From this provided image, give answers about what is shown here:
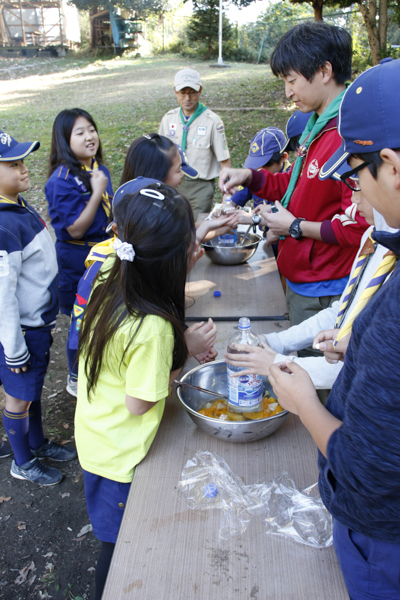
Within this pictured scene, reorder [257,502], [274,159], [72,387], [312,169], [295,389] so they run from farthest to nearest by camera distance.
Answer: [274,159]
[72,387]
[312,169]
[257,502]
[295,389]

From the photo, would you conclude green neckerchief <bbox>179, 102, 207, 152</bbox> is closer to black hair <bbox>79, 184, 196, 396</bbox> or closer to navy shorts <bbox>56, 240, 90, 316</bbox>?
navy shorts <bbox>56, 240, 90, 316</bbox>

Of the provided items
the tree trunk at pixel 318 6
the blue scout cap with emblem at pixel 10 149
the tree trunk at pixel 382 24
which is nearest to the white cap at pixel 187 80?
the blue scout cap with emblem at pixel 10 149

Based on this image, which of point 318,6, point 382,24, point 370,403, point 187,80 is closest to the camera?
point 370,403

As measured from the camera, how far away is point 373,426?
751 millimetres

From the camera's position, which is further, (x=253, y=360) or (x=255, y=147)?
(x=255, y=147)

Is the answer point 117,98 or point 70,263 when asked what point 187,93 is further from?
point 117,98

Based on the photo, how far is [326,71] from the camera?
2.09m


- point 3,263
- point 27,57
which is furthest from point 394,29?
point 3,263

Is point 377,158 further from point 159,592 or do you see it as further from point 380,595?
point 159,592

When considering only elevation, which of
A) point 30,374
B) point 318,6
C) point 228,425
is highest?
point 318,6

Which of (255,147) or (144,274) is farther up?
(255,147)

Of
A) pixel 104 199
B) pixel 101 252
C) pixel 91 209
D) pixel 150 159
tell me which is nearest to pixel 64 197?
pixel 91 209

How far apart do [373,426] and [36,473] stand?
8.20 feet

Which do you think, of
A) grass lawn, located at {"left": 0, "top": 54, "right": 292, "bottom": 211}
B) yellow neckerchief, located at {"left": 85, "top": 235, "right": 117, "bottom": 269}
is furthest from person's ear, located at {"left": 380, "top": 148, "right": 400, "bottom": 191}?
grass lawn, located at {"left": 0, "top": 54, "right": 292, "bottom": 211}
